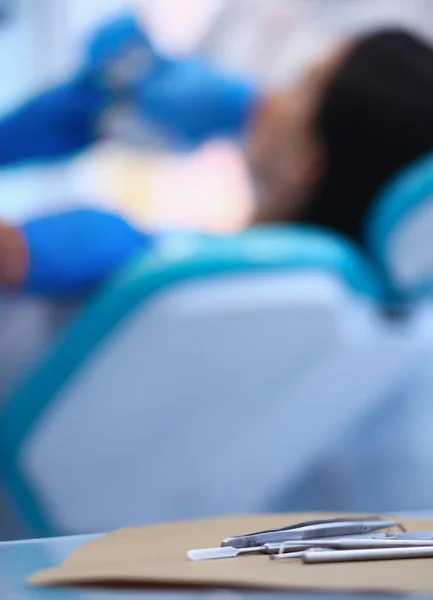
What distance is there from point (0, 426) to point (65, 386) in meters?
0.11

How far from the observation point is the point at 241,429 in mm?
1344

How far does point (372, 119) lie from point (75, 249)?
66cm

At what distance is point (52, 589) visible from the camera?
0.37m

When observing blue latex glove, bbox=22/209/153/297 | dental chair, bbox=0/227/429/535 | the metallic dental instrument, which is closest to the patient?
dental chair, bbox=0/227/429/535

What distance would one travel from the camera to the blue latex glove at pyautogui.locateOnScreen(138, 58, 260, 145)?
185 centimetres

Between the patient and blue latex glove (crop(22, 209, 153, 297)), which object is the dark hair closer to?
the patient

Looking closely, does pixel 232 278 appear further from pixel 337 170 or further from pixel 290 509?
pixel 337 170

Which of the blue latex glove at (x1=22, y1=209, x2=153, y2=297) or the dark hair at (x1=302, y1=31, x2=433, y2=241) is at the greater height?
the dark hair at (x1=302, y1=31, x2=433, y2=241)

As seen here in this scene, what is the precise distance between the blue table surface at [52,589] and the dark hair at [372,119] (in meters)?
1.28

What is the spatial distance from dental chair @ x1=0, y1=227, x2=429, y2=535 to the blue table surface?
0.79 meters

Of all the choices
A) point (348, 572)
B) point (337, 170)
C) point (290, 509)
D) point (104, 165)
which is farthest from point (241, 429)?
point (104, 165)

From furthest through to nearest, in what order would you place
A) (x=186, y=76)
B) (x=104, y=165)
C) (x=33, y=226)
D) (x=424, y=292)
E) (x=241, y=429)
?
(x=104, y=165) < (x=186, y=76) < (x=424, y=292) < (x=241, y=429) < (x=33, y=226)

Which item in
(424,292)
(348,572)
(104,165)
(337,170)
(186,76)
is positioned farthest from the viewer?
(104,165)

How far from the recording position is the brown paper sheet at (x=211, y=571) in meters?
0.35
